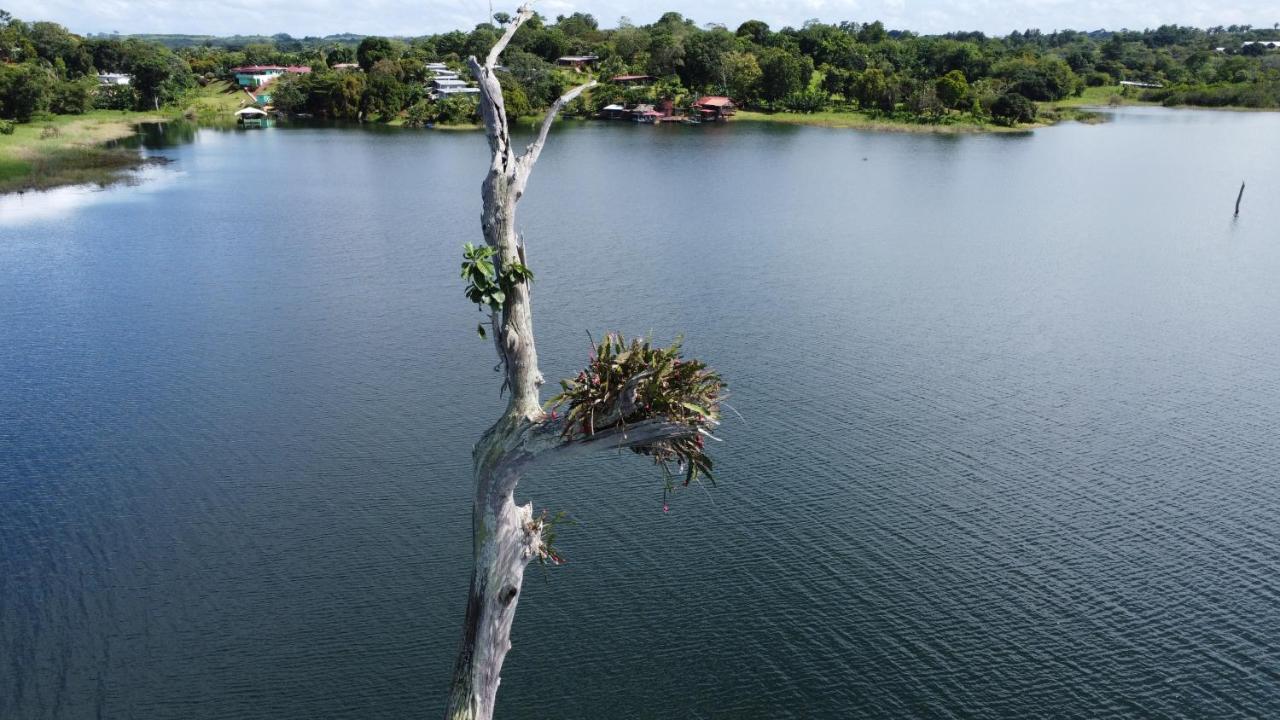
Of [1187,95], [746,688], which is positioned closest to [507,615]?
[746,688]

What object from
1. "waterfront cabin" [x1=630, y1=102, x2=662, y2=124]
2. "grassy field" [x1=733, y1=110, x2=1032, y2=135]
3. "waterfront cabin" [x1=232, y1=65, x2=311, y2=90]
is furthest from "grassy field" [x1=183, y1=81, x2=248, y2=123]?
"grassy field" [x1=733, y1=110, x2=1032, y2=135]

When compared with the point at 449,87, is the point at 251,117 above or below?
below

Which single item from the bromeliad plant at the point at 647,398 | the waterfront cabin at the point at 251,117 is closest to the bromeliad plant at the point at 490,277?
the bromeliad plant at the point at 647,398

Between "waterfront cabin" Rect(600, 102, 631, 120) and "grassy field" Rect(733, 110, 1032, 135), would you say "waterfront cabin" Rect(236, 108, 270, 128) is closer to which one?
"waterfront cabin" Rect(600, 102, 631, 120)

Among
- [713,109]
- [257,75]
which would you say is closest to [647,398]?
[713,109]

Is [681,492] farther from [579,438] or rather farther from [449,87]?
[449,87]
